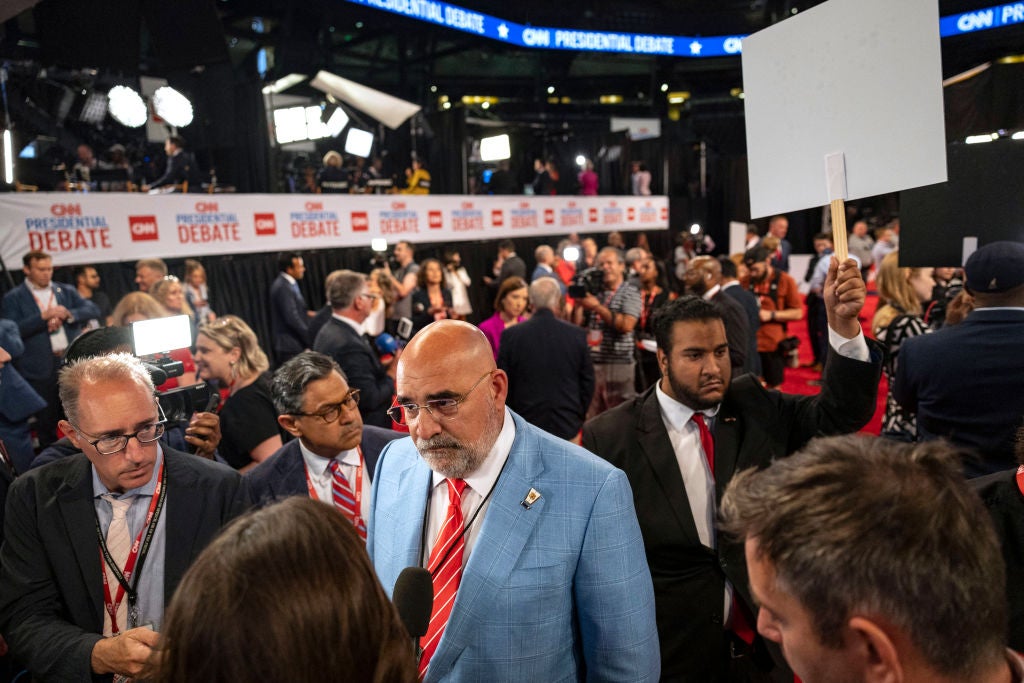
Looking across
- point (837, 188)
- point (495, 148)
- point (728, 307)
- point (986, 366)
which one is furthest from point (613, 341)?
A: point (495, 148)

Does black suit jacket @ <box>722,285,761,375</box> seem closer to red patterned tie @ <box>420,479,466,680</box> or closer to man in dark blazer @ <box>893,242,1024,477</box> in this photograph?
man in dark blazer @ <box>893,242,1024,477</box>

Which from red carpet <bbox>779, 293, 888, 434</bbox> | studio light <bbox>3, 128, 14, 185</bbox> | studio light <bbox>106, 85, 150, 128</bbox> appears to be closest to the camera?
studio light <bbox>3, 128, 14, 185</bbox>

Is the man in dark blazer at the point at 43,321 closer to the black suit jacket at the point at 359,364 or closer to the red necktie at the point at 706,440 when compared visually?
the black suit jacket at the point at 359,364

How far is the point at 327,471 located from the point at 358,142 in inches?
388

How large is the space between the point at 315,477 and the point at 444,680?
3.81ft

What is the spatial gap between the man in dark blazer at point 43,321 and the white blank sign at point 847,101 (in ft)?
17.9

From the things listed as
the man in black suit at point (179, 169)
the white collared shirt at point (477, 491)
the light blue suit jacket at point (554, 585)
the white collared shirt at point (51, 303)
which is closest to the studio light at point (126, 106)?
the man in black suit at point (179, 169)

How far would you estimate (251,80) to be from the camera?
9523 millimetres

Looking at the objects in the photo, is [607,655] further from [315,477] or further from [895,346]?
[895,346]

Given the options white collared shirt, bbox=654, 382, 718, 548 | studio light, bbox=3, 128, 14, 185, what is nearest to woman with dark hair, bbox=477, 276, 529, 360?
white collared shirt, bbox=654, 382, 718, 548

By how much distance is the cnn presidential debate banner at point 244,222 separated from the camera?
21.1 feet

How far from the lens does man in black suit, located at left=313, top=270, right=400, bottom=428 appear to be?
4.16 m

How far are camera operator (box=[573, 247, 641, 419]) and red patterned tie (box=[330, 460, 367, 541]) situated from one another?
3209 mm

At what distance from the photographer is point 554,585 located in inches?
59.9
